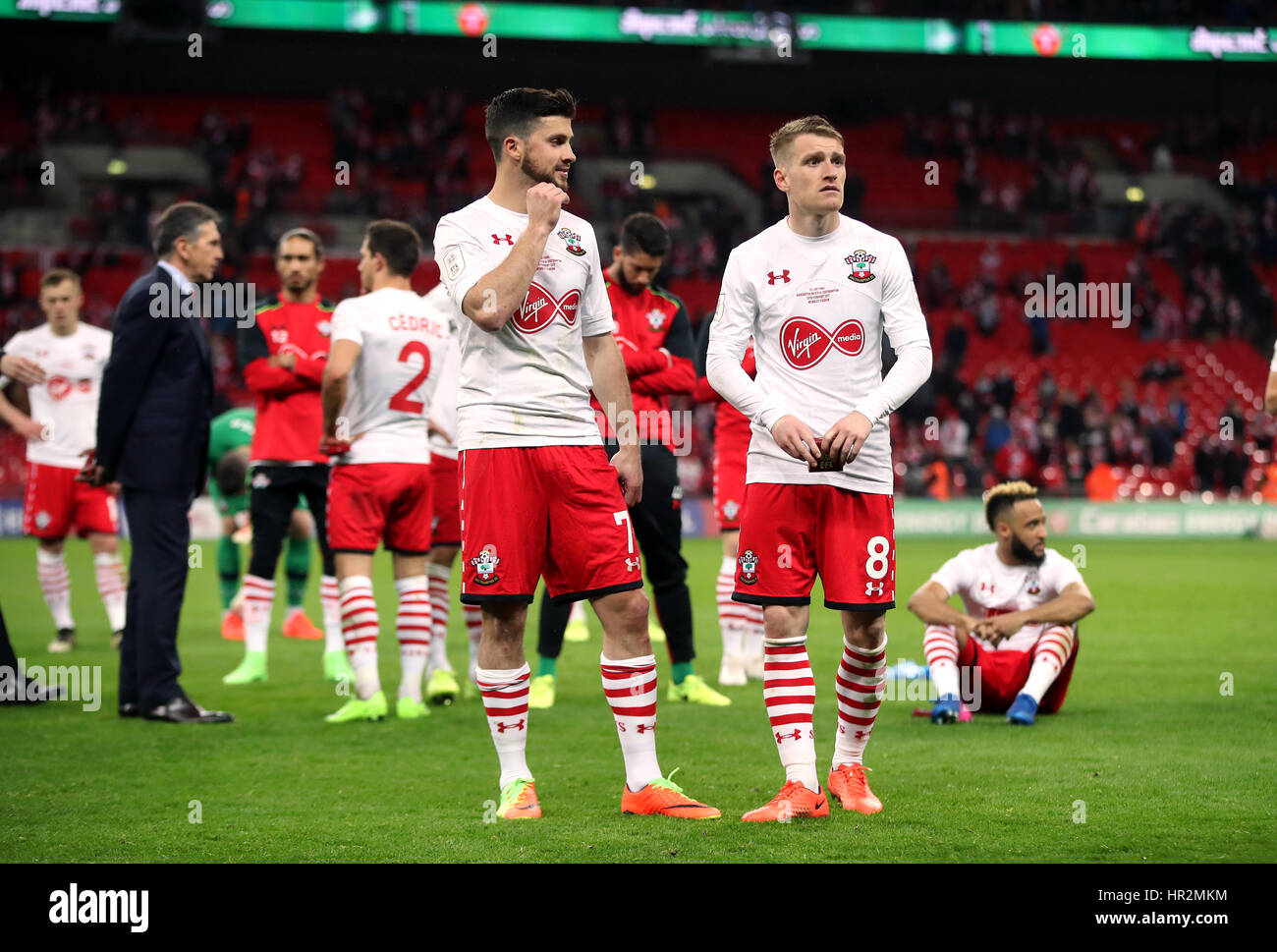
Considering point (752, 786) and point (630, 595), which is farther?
point (752, 786)

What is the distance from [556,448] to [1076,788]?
7.67 feet

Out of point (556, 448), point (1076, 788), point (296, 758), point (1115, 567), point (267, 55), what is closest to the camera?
point (556, 448)

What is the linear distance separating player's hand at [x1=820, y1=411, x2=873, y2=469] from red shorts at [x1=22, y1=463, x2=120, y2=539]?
718 centimetres

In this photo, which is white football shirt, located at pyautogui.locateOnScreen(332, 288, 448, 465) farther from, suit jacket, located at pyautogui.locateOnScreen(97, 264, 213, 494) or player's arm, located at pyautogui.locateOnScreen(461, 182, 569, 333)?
player's arm, located at pyautogui.locateOnScreen(461, 182, 569, 333)

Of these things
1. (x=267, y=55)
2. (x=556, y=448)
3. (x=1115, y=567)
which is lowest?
(x=1115, y=567)

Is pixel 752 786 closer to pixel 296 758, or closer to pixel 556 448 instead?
pixel 556 448

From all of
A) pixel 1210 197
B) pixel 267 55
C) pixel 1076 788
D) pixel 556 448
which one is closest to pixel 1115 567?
pixel 1076 788

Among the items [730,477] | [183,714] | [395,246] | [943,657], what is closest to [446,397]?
[395,246]

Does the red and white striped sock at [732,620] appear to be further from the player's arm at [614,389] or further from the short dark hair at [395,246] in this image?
the player's arm at [614,389]

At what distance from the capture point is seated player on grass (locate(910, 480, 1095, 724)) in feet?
24.0

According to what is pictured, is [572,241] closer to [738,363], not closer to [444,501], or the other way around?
[738,363]

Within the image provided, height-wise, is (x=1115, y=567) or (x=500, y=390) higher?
(x=500, y=390)

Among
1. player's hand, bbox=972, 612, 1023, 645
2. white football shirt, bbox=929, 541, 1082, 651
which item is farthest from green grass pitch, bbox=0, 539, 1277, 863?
white football shirt, bbox=929, 541, 1082, 651

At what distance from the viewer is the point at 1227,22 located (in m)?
36.5
